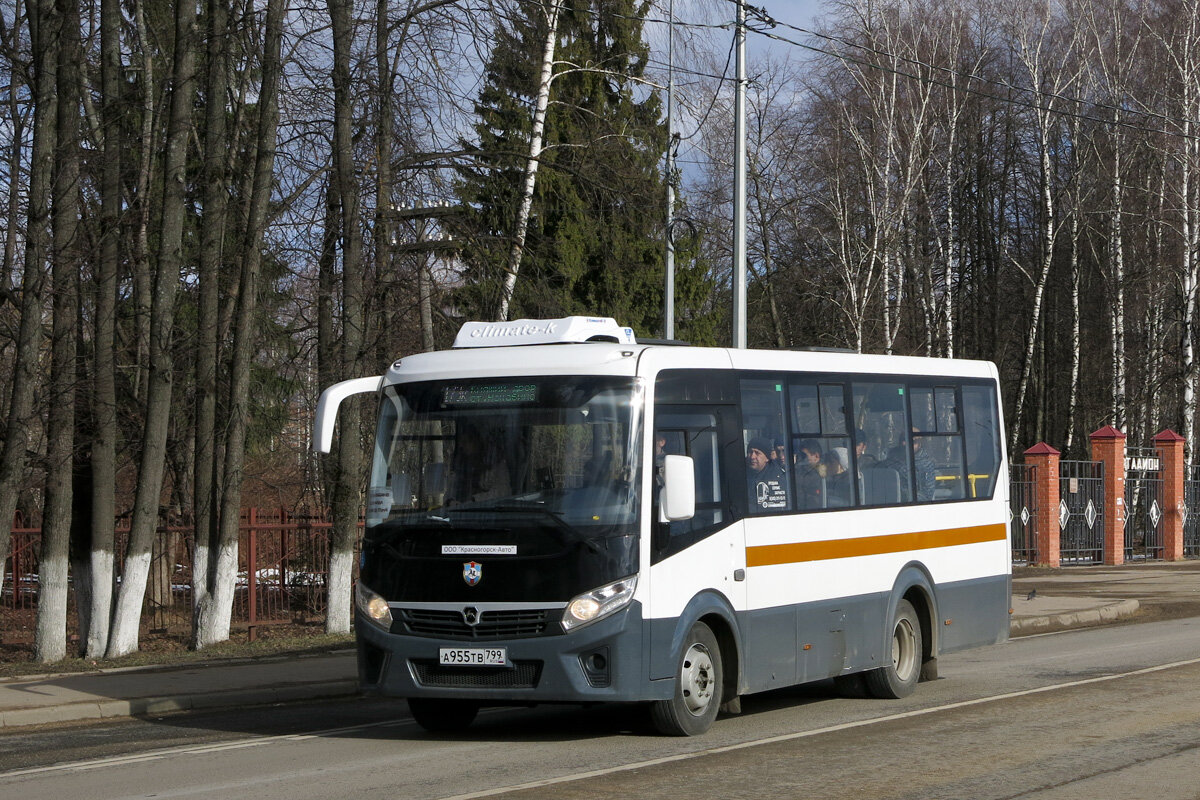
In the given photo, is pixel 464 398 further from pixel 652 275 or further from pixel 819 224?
pixel 819 224

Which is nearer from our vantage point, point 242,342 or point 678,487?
point 678,487

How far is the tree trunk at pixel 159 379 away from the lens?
1866 centimetres

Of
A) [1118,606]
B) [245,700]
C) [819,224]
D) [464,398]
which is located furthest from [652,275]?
[464,398]

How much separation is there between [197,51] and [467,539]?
1228 cm

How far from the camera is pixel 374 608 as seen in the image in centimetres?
1045

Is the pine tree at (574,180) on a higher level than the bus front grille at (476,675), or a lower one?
higher

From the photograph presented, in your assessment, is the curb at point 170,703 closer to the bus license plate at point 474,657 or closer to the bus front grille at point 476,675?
the bus front grille at point 476,675

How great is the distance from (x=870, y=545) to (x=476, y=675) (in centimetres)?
382

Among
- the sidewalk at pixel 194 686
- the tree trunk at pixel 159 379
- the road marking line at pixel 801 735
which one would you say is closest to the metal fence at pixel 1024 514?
the sidewalk at pixel 194 686

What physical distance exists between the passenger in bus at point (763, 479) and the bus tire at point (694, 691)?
1132 mm

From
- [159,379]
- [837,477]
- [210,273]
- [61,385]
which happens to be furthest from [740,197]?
[837,477]

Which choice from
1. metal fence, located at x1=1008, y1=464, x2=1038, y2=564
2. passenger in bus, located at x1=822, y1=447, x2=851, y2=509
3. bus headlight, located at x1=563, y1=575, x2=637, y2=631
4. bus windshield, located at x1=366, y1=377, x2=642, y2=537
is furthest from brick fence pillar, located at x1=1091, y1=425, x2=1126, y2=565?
bus headlight, located at x1=563, y1=575, x2=637, y2=631

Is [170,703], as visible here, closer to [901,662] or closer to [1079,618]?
[901,662]

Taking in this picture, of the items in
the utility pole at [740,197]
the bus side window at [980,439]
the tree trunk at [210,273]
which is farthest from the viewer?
the utility pole at [740,197]
